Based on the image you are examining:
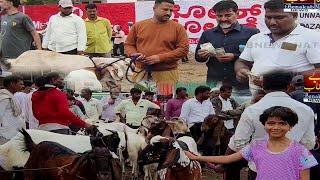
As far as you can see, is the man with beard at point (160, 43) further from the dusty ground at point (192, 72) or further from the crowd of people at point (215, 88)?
the dusty ground at point (192, 72)

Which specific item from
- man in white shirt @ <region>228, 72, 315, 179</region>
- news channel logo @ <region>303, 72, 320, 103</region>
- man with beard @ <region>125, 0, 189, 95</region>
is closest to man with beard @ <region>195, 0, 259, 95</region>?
man with beard @ <region>125, 0, 189, 95</region>

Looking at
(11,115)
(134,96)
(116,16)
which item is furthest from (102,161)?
(116,16)

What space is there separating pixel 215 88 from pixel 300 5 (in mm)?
3797

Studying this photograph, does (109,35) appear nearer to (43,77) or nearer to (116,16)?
(43,77)

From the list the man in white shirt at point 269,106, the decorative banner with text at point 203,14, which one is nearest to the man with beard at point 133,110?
the decorative banner with text at point 203,14

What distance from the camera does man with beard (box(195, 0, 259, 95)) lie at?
8.46 metres

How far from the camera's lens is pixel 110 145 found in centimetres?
823

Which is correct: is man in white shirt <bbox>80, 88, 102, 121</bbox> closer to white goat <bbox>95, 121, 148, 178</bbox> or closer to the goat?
white goat <bbox>95, 121, 148, 178</bbox>

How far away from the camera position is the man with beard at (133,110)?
11522mm

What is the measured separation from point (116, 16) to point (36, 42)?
28.8 ft

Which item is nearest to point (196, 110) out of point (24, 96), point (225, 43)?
point (24, 96)

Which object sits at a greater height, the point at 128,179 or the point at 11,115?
the point at 11,115

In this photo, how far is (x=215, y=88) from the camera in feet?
32.9

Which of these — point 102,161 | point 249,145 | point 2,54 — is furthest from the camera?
point 2,54
